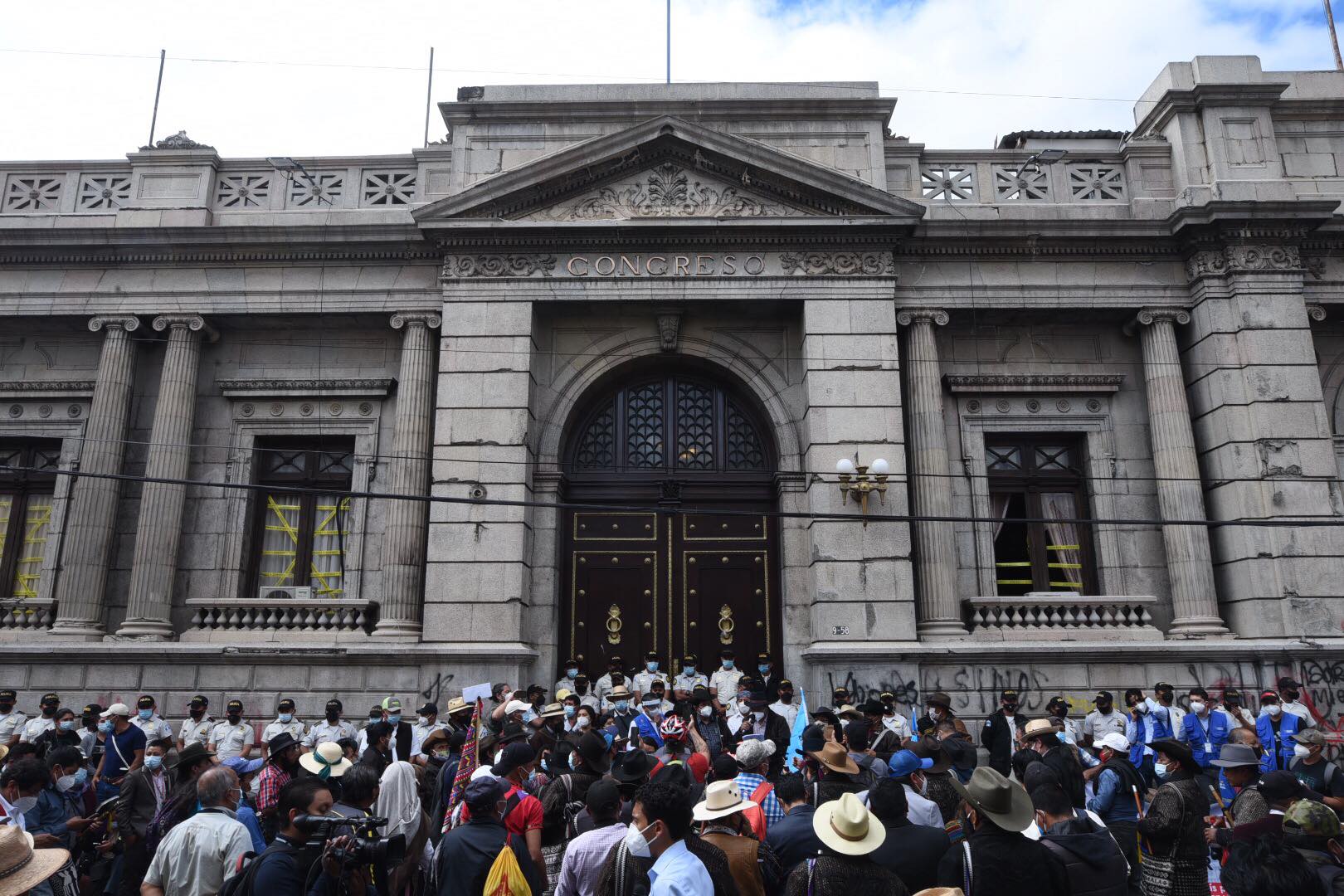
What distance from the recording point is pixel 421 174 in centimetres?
1875

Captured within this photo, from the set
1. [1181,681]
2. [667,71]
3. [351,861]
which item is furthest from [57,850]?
[667,71]

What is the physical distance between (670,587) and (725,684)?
8.33ft

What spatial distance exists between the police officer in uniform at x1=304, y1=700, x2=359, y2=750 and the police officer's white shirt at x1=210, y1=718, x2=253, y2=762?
855mm

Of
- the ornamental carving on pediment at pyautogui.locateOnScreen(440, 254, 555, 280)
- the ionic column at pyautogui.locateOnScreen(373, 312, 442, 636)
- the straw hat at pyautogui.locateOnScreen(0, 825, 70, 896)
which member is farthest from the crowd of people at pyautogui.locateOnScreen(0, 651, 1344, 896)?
the ornamental carving on pediment at pyautogui.locateOnScreen(440, 254, 555, 280)

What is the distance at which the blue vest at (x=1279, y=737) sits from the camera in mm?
12844

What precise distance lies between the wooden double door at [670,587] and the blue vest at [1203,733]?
276 inches

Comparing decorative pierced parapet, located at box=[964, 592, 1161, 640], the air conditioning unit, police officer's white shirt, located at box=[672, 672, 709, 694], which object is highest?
the air conditioning unit

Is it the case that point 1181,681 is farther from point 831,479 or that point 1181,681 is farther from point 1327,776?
point 1327,776

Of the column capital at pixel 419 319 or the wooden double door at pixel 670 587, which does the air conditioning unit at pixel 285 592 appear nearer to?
the wooden double door at pixel 670 587

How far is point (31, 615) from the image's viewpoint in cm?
1698

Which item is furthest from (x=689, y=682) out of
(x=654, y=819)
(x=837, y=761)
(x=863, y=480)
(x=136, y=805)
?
(x=654, y=819)

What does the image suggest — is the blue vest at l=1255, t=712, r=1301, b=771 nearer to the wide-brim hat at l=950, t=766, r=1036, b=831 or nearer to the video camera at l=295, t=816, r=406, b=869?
the wide-brim hat at l=950, t=766, r=1036, b=831

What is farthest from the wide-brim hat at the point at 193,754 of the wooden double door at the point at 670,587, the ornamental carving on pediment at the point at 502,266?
the ornamental carving on pediment at the point at 502,266

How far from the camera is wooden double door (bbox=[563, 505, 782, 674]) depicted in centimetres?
1773
